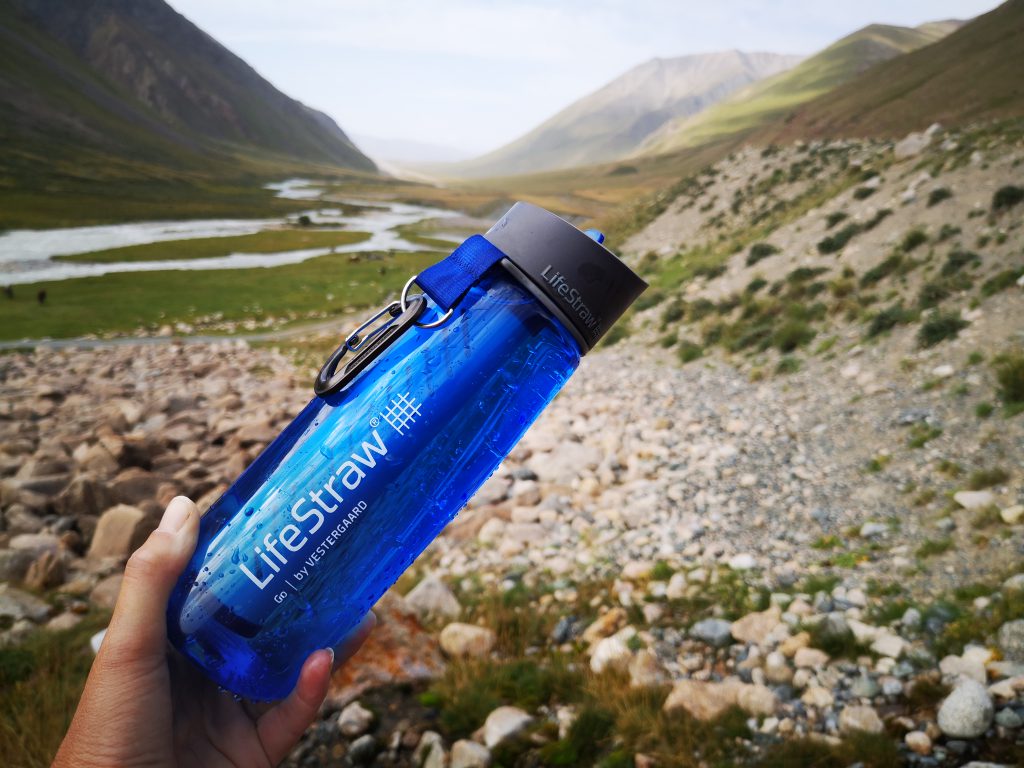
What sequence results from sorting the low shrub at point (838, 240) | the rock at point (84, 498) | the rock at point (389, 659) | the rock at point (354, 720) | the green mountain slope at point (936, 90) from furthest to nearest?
the green mountain slope at point (936, 90)
the low shrub at point (838, 240)
the rock at point (84, 498)
the rock at point (389, 659)
the rock at point (354, 720)

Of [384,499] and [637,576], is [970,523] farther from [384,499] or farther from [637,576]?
[384,499]

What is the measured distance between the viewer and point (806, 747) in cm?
295

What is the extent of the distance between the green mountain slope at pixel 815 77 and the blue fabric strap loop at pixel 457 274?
169502 mm

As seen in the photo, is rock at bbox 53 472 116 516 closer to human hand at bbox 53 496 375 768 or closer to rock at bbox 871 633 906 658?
human hand at bbox 53 496 375 768

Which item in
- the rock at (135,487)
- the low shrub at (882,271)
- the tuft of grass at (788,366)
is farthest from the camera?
the low shrub at (882,271)

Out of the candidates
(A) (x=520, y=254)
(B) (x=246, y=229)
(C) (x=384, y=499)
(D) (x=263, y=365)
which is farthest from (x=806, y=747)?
(B) (x=246, y=229)

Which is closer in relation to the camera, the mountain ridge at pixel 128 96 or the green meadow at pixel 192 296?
the green meadow at pixel 192 296

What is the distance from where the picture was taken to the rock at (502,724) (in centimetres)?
332

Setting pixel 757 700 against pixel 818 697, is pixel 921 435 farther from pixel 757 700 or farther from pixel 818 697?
pixel 757 700

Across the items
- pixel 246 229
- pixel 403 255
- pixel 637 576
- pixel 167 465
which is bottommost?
pixel 637 576

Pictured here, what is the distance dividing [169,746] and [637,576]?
386 cm

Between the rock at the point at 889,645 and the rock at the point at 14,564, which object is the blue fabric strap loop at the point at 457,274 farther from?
the rock at the point at 14,564

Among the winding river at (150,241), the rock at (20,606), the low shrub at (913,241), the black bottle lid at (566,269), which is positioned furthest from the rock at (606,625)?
the winding river at (150,241)

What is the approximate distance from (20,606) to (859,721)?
20.0ft
